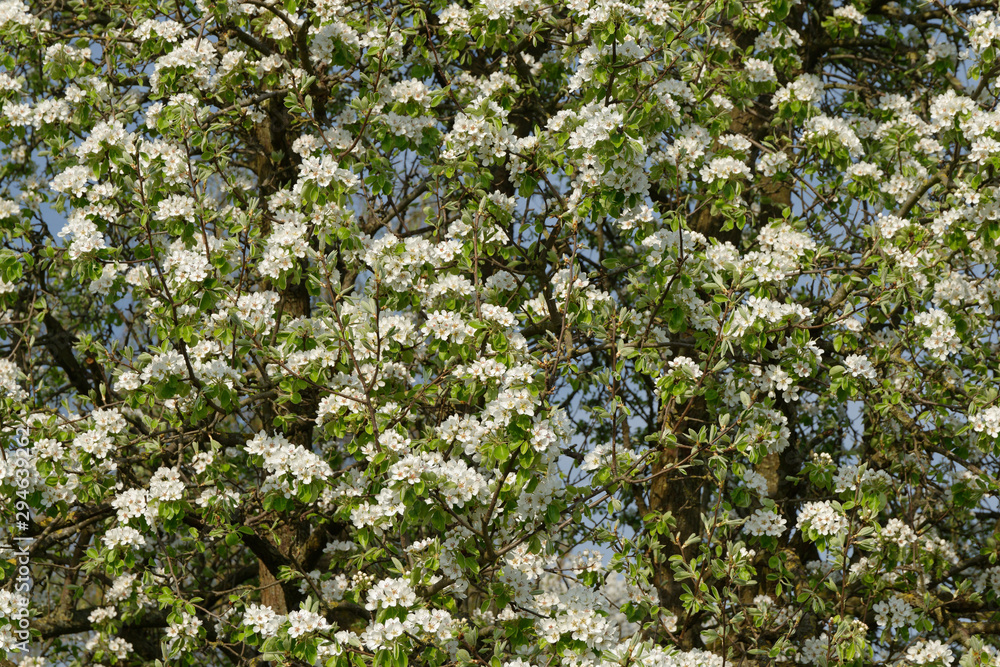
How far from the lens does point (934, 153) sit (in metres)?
7.54

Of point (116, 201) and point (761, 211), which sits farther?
point (761, 211)

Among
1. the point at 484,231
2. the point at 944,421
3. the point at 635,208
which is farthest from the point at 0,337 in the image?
the point at 944,421

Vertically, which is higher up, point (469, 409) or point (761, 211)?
point (761, 211)

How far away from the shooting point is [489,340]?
15.0 feet

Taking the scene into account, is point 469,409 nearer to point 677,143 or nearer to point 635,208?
point 635,208

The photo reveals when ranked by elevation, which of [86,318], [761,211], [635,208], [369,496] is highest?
[761,211]

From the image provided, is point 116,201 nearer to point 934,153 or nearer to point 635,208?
point 635,208

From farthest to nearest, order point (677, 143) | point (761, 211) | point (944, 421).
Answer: point (761, 211), point (944, 421), point (677, 143)

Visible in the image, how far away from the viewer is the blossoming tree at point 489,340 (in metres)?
4.77

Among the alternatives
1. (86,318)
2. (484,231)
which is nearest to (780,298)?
(484,231)

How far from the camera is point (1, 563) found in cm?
532

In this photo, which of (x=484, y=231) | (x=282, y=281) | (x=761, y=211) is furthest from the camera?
(x=761, y=211)

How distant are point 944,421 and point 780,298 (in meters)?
1.62

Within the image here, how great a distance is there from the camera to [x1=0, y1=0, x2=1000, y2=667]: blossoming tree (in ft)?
15.6
